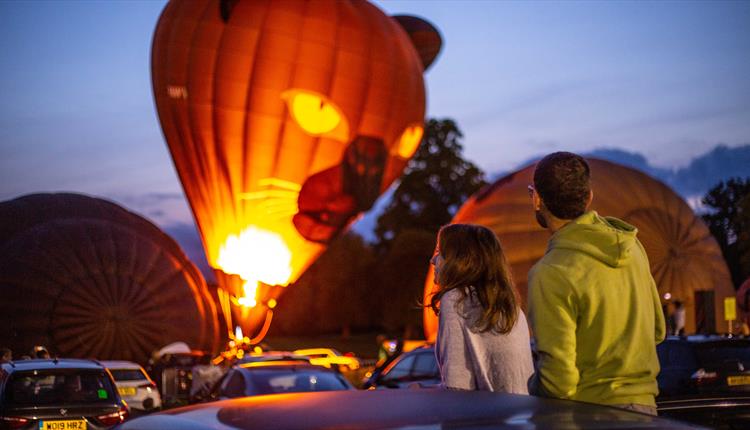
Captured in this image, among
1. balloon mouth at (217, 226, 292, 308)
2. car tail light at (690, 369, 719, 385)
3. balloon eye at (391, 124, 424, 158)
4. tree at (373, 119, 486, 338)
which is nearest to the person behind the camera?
car tail light at (690, 369, 719, 385)

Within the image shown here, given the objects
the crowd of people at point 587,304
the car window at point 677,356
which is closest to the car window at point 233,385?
the car window at point 677,356

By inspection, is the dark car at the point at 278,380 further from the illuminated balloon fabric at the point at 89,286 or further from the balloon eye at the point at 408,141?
the balloon eye at the point at 408,141

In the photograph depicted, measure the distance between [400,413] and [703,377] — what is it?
6.75 m

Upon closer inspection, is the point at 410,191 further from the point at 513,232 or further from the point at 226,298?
the point at 513,232

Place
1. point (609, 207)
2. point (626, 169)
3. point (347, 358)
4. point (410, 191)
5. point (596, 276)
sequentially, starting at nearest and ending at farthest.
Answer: point (596, 276) < point (609, 207) < point (626, 169) < point (347, 358) < point (410, 191)

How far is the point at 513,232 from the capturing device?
2278 cm

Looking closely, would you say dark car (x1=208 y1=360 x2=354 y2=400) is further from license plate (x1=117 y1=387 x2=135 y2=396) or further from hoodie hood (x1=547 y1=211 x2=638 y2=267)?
hoodie hood (x1=547 y1=211 x2=638 y2=267)

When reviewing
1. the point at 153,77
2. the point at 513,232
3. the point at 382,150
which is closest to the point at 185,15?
the point at 153,77

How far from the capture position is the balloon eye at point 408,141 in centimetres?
2850

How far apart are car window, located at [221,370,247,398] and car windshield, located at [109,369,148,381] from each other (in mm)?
4760

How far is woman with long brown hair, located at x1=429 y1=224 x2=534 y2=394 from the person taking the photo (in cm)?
370

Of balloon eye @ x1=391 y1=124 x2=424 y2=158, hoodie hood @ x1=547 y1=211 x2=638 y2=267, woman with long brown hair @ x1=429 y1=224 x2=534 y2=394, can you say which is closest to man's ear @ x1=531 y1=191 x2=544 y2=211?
hoodie hood @ x1=547 y1=211 x2=638 y2=267

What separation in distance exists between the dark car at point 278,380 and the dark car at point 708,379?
3.44 meters

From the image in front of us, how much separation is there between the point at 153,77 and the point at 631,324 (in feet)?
81.9
